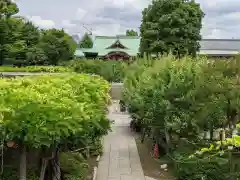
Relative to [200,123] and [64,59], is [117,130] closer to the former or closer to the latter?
[200,123]

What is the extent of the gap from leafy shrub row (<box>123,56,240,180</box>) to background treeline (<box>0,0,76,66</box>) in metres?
24.6

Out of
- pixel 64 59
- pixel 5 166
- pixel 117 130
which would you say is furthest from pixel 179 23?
pixel 5 166

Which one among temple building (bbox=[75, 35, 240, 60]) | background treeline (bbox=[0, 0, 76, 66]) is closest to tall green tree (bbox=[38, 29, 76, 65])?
background treeline (bbox=[0, 0, 76, 66])

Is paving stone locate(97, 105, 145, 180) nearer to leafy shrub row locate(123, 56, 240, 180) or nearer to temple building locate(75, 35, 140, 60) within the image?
leafy shrub row locate(123, 56, 240, 180)

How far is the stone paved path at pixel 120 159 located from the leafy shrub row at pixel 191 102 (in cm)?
106

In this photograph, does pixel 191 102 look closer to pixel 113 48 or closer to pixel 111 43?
pixel 113 48

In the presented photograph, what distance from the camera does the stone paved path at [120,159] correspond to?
32.3 ft

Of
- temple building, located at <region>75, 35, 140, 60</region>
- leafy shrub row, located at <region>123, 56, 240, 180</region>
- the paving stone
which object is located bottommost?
the paving stone

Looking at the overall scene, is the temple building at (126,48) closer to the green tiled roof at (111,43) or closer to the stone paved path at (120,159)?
the green tiled roof at (111,43)

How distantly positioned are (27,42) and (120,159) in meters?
27.1

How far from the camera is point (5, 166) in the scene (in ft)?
23.6

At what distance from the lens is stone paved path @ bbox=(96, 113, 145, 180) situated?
9.84 metres

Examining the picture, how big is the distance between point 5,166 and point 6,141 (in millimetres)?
2127

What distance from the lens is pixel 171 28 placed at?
32406mm
